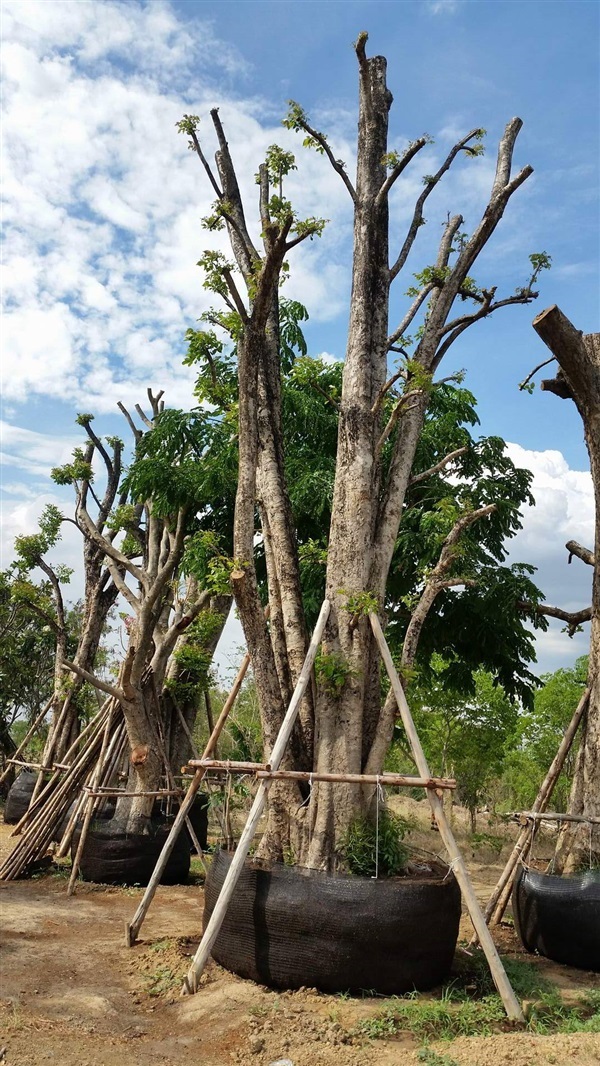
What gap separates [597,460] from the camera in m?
8.34

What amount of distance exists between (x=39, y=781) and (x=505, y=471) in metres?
8.11

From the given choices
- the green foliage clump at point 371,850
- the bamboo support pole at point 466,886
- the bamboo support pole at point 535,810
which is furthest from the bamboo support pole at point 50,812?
the bamboo support pole at point 466,886

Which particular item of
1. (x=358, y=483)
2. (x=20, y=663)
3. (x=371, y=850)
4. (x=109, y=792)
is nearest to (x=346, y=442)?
(x=358, y=483)

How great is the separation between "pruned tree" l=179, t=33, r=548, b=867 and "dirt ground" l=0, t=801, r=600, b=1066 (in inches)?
46.5

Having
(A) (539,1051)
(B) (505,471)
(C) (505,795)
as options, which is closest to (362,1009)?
(A) (539,1051)

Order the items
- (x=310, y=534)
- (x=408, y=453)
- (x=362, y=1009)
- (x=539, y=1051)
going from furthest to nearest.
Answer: (x=310, y=534)
(x=408, y=453)
(x=362, y=1009)
(x=539, y=1051)

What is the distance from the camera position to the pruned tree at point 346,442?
6.46m

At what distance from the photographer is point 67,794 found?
10.4 m

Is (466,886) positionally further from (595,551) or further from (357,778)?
(595,551)

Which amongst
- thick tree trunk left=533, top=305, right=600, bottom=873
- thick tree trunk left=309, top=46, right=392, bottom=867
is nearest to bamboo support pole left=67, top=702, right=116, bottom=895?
thick tree trunk left=309, top=46, right=392, bottom=867

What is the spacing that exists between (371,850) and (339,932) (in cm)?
87

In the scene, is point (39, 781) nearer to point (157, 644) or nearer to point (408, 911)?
point (157, 644)

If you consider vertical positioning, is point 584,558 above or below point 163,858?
above

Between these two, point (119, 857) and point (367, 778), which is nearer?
point (367, 778)
